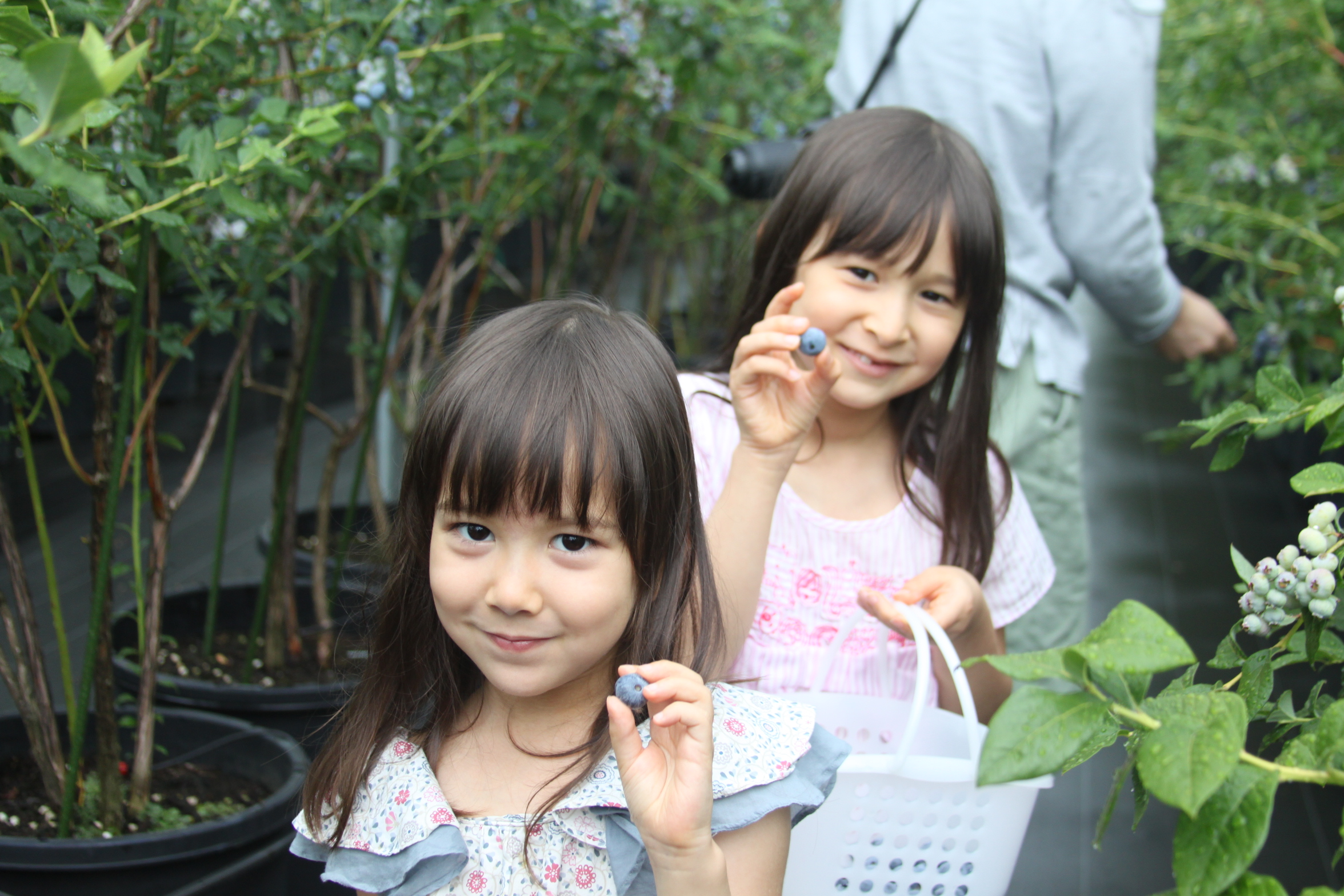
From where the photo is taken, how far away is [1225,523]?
178 inches

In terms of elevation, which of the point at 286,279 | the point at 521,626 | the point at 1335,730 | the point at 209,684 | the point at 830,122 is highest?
the point at 830,122

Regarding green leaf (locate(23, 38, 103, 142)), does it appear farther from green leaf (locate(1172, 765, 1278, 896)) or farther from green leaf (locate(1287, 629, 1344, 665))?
green leaf (locate(1287, 629, 1344, 665))

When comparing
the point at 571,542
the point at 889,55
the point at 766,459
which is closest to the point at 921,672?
the point at 766,459

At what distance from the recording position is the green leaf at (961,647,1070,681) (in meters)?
0.55

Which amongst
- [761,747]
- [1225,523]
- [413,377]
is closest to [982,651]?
[761,747]

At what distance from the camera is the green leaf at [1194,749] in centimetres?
52

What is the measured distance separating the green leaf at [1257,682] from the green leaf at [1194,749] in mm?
180

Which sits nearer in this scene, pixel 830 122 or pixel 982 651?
pixel 982 651

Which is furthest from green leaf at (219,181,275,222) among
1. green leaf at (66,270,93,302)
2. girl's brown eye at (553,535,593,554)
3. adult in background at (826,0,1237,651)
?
adult in background at (826,0,1237,651)

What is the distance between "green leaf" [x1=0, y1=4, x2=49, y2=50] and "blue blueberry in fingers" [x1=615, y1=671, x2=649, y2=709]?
22.6 inches

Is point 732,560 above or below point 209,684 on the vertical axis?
above

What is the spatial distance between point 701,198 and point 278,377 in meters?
2.19

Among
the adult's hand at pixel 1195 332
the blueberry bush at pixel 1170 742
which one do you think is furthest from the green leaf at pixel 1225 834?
the adult's hand at pixel 1195 332

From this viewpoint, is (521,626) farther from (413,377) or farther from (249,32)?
(413,377)
